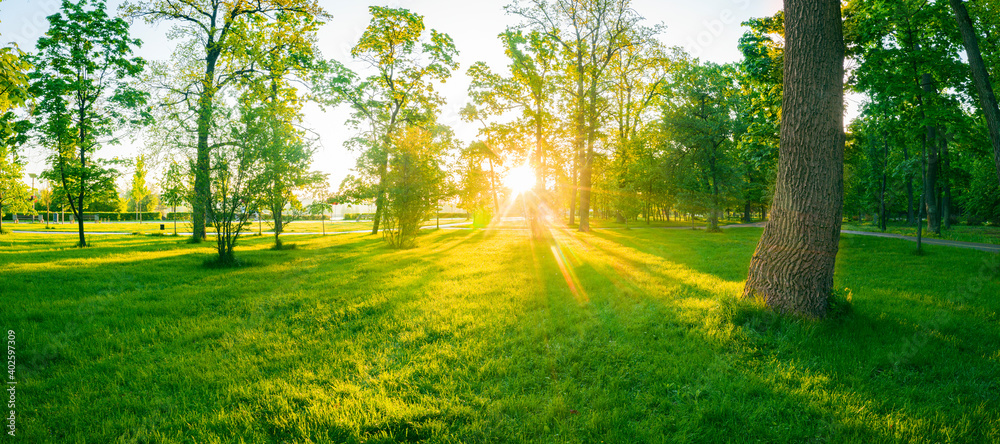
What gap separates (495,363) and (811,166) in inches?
191

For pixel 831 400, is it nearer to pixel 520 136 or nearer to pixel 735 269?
pixel 735 269

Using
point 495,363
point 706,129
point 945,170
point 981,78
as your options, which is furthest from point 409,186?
point 945,170

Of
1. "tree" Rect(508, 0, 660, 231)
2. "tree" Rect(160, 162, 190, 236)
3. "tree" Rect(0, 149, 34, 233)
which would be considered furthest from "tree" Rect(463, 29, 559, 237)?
"tree" Rect(0, 149, 34, 233)

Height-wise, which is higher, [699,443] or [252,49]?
[252,49]

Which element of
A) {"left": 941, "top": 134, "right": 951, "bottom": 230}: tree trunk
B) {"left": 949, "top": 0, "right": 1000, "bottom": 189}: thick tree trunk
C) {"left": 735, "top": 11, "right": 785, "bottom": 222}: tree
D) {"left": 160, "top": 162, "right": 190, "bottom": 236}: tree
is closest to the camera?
{"left": 949, "top": 0, "right": 1000, "bottom": 189}: thick tree trunk

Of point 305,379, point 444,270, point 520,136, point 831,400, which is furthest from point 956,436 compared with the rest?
point 520,136

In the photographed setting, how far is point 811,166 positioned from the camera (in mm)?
4785

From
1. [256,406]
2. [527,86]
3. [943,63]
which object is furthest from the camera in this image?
[527,86]

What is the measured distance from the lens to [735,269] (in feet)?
30.0

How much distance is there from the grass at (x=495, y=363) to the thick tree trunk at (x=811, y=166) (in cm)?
52

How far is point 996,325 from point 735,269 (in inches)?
173

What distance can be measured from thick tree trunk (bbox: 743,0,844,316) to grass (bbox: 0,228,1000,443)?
0.52 metres

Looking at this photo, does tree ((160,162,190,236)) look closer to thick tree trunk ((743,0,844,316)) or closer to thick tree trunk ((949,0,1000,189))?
thick tree trunk ((743,0,844,316))

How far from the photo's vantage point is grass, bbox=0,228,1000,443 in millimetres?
2627
